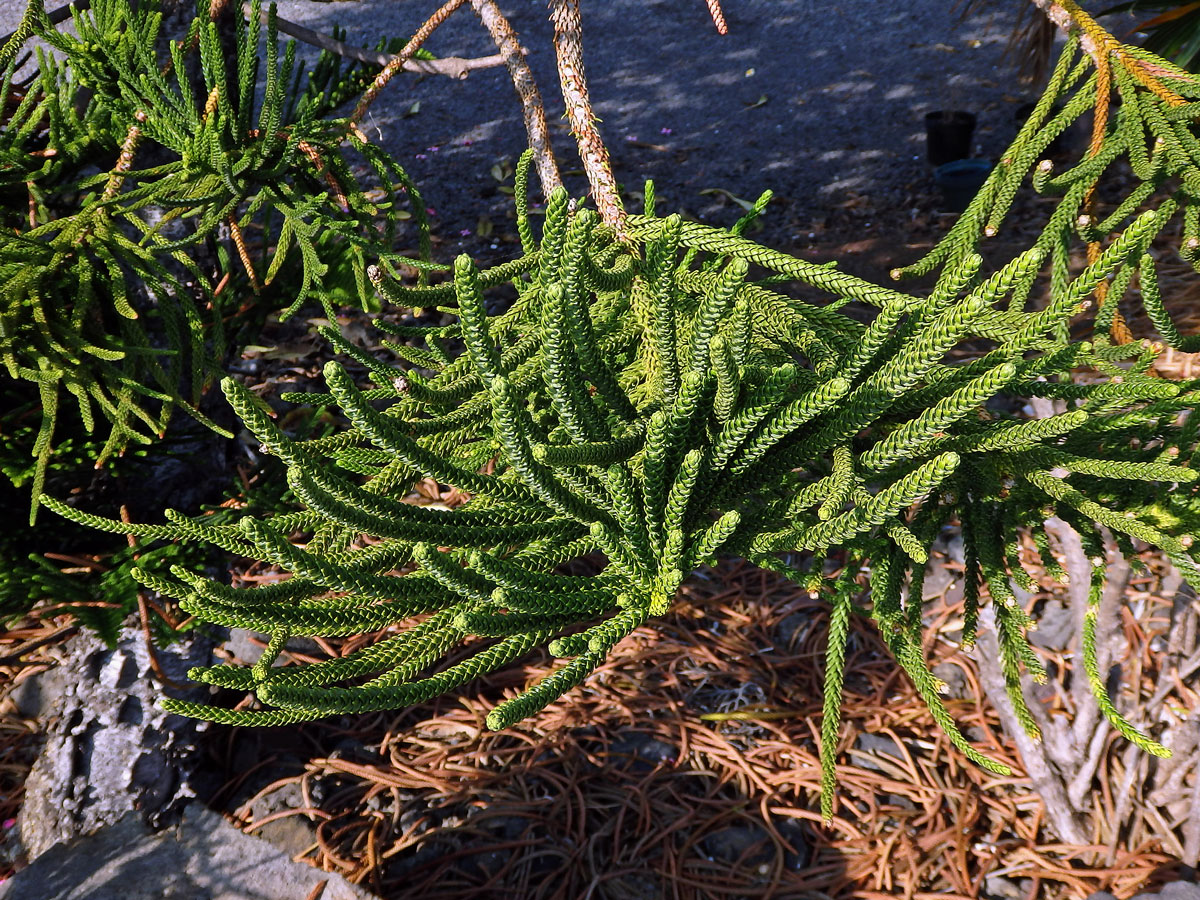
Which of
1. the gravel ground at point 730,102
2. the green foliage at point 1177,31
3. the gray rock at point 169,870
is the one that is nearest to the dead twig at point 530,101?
the gray rock at point 169,870

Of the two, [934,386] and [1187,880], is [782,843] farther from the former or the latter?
[934,386]

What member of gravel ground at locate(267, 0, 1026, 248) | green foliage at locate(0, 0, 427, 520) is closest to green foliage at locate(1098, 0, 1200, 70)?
gravel ground at locate(267, 0, 1026, 248)

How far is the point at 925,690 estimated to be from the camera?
1.14 m

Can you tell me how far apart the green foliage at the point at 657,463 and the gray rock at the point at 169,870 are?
1.44 meters

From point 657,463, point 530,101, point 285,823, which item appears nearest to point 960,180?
point 530,101

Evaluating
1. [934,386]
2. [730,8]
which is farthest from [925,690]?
[730,8]

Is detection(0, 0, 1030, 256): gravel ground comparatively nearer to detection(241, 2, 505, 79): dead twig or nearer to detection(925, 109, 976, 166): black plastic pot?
detection(925, 109, 976, 166): black plastic pot

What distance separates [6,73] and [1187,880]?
12.2ft

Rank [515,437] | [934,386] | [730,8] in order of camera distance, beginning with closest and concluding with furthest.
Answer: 1. [515,437]
2. [934,386]
3. [730,8]

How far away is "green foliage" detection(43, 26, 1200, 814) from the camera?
80 cm

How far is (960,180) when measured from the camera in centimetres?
604

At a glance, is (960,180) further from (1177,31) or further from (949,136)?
(1177,31)

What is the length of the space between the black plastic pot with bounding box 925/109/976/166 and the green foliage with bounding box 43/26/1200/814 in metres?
5.97

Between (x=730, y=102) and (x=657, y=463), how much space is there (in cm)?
840
